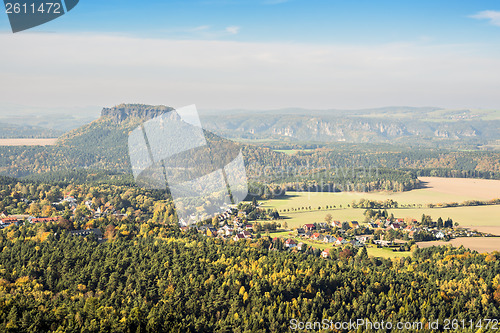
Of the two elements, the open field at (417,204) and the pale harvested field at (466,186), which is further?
the pale harvested field at (466,186)

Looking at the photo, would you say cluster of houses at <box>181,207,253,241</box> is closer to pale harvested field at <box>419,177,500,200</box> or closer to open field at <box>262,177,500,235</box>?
open field at <box>262,177,500,235</box>

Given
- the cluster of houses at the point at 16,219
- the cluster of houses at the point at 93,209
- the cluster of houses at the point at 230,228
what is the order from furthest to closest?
the cluster of houses at the point at 93,209, the cluster of houses at the point at 230,228, the cluster of houses at the point at 16,219

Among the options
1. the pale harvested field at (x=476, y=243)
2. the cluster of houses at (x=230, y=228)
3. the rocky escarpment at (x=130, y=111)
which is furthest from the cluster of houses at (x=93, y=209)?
the rocky escarpment at (x=130, y=111)

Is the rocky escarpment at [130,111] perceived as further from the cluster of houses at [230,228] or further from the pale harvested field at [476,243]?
the pale harvested field at [476,243]

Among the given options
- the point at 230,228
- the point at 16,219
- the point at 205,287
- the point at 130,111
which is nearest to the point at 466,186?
the point at 230,228

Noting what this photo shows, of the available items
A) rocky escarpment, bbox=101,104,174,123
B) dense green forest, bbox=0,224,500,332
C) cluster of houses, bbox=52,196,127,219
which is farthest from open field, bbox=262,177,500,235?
rocky escarpment, bbox=101,104,174,123

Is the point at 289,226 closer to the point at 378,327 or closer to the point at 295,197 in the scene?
the point at 295,197

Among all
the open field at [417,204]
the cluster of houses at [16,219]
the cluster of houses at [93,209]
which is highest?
the cluster of houses at [16,219]

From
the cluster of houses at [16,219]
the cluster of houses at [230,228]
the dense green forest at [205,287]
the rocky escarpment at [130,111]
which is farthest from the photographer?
the rocky escarpment at [130,111]
